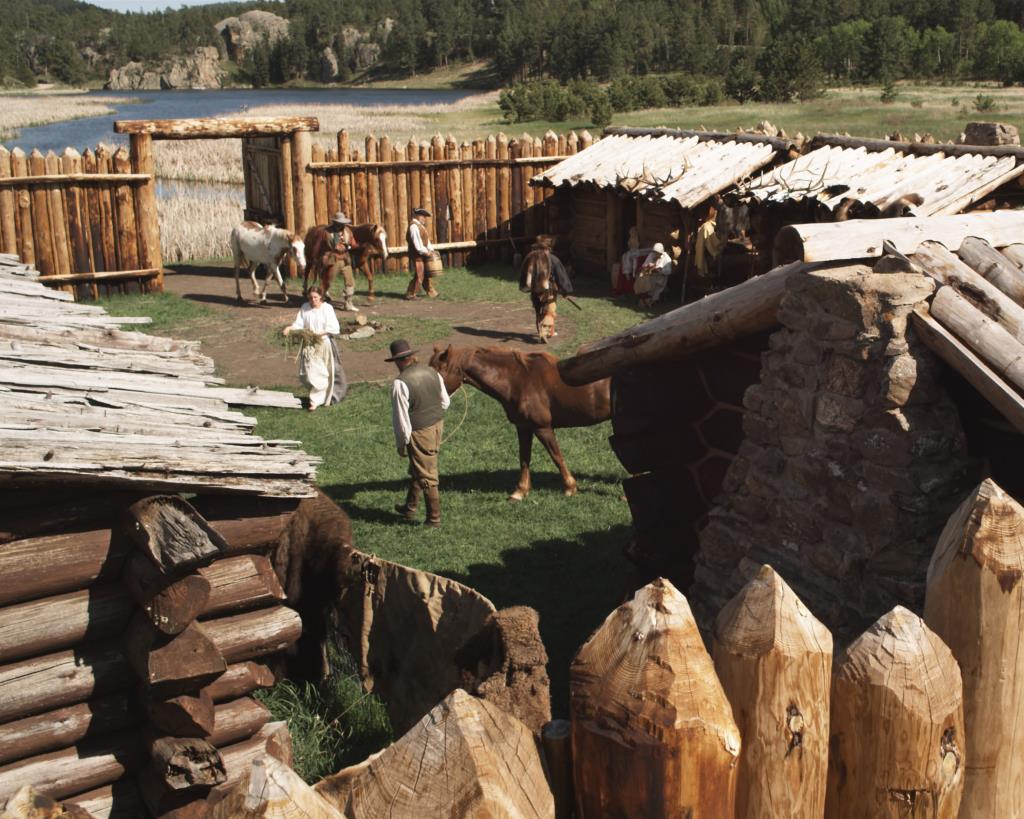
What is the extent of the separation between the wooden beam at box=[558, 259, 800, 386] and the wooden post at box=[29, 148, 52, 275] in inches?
599

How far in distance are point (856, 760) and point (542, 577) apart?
6500 millimetres

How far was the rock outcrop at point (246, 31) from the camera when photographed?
156 meters

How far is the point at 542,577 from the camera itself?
8945mm

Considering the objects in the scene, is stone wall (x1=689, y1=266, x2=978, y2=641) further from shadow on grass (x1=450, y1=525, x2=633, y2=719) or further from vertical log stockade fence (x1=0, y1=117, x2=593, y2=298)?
vertical log stockade fence (x1=0, y1=117, x2=593, y2=298)

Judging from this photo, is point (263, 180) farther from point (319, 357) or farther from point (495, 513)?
point (495, 513)

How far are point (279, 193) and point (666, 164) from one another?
815 cm

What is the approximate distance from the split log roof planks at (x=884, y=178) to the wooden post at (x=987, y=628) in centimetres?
1369

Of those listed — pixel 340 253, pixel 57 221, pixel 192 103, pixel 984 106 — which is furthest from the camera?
pixel 192 103

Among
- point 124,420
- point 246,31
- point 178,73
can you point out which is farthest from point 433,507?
point 246,31

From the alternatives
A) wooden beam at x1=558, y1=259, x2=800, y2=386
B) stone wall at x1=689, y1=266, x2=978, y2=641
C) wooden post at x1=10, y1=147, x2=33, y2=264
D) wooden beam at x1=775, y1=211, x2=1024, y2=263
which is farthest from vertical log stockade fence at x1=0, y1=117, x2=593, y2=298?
wooden beam at x1=775, y1=211, x2=1024, y2=263

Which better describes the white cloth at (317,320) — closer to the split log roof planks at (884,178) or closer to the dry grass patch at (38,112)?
the split log roof planks at (884,178)

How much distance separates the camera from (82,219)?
20.1 meters

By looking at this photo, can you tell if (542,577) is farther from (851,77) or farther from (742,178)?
(851,77)

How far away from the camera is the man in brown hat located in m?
9.73
